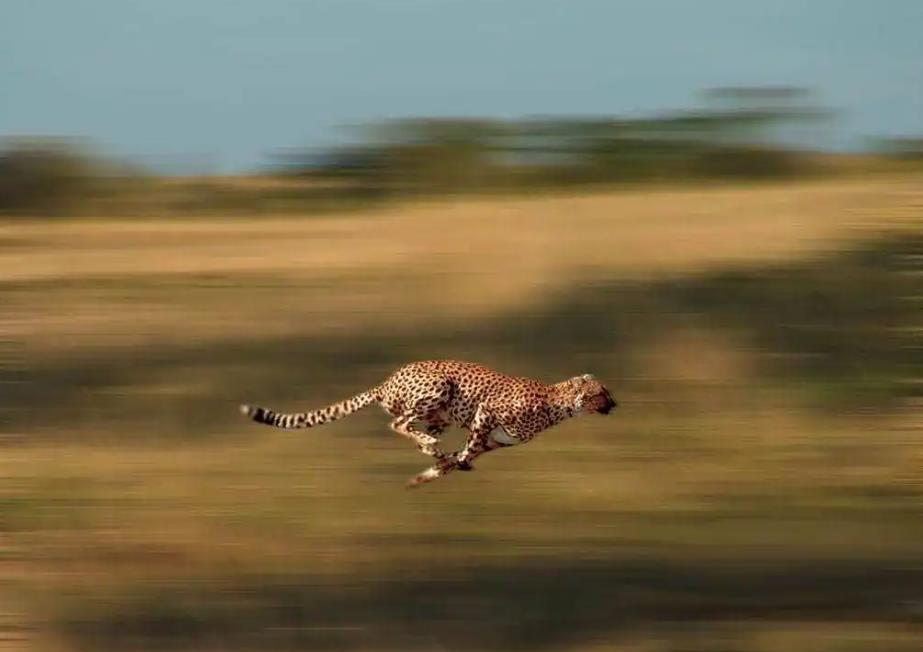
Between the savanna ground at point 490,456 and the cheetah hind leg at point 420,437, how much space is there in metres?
0.40

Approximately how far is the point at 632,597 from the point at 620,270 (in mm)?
2368

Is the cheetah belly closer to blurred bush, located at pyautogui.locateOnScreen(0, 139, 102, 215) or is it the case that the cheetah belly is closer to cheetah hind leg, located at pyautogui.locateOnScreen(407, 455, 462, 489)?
cheetah hind leg, located at pyautogui.locateOnScreen(407, 455, 462, 489)

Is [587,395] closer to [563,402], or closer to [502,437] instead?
[563,402]

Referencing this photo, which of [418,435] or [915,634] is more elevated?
[418,435]

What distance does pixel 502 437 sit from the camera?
533 cm

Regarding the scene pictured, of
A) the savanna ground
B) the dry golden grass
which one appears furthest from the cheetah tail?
the dry golden grass

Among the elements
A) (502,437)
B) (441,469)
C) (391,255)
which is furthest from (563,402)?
(391,255)

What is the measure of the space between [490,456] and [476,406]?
2.83 ft

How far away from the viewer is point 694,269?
300 inches

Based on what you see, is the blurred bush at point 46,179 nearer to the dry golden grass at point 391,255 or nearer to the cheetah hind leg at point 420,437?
the dry golden grass at point 391,255

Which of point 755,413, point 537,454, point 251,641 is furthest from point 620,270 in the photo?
point 251,641

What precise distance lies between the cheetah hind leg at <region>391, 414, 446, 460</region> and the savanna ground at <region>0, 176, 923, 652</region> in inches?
15.7

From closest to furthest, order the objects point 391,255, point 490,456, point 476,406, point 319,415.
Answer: point 476,406 → point 319,415 → point 490,456 → point 391,255

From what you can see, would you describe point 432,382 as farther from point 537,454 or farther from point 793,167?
point 793,167
